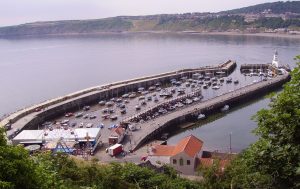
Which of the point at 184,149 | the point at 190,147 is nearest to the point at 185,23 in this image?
the point at 190,147

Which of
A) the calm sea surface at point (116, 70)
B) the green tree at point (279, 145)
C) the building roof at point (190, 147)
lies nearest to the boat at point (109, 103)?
the calm sea surface at point (116, 70)

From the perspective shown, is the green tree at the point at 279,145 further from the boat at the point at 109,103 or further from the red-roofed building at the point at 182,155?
the boat at the point at 109,103

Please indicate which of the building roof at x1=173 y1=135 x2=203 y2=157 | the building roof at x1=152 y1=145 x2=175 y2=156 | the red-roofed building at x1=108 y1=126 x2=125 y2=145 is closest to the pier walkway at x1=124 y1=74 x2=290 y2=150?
the red-roofed building at x1=108 y1=126 x2=125 y2=145

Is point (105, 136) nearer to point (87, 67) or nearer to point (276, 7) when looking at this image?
point (87, 67)

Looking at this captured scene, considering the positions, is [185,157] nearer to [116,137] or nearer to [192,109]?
[116,137]

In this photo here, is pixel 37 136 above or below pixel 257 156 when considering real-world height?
below

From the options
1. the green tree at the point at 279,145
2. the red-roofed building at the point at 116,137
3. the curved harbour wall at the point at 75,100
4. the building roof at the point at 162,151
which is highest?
the green tree at the point at 279,145

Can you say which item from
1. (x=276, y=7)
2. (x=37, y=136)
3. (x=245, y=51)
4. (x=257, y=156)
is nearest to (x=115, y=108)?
(x=37, y=136)
